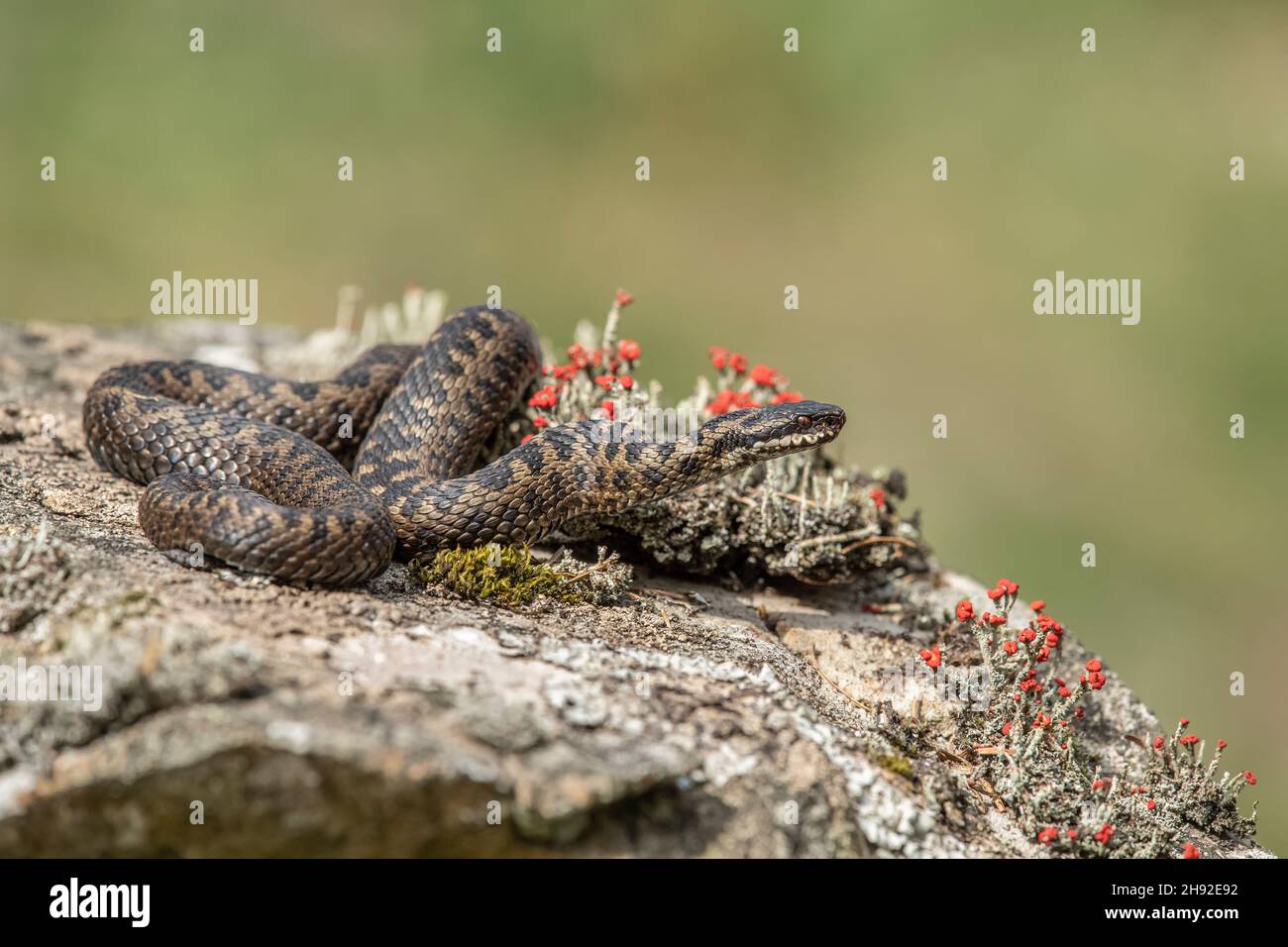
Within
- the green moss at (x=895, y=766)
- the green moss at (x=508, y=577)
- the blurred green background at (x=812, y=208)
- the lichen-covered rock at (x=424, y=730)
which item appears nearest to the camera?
the lichen-covered rock at (x=424, y=730)

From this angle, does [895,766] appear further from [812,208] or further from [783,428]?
[812,208]

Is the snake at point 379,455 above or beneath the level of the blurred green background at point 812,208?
beneath

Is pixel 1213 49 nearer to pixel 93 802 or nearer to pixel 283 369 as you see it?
pixel 283 369

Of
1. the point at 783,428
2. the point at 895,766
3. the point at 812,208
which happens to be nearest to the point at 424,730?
the point at 895,766

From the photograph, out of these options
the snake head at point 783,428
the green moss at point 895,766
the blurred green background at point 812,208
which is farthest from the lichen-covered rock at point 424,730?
the blurred green background at point 812,208

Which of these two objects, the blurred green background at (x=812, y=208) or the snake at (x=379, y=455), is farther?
the blurred green background at (x=812, y=208)

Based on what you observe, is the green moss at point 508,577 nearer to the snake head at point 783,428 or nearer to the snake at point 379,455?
the snake at point 379,455
